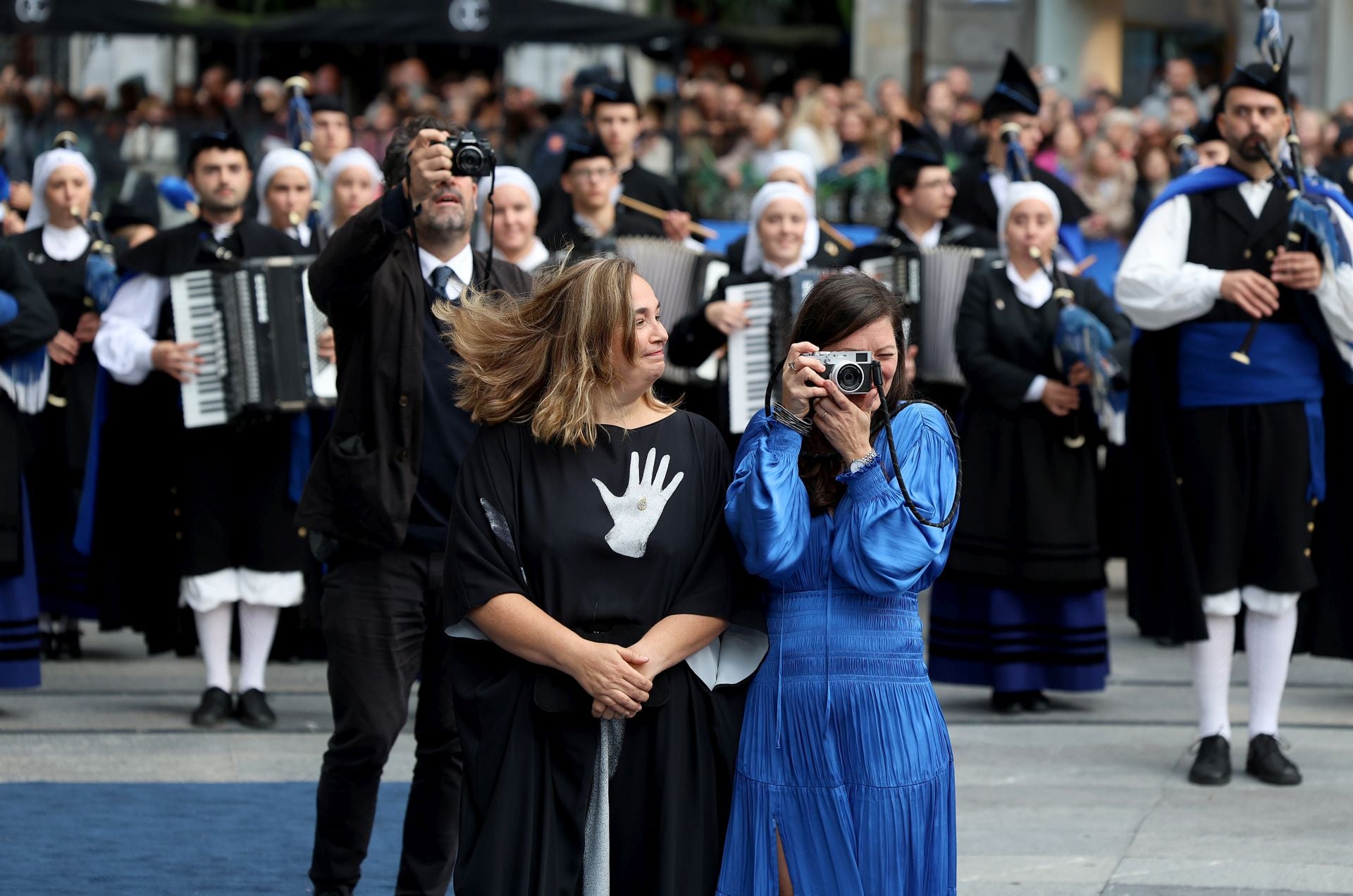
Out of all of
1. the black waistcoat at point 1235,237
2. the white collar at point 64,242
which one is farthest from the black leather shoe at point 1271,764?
the white collar at point 64,242

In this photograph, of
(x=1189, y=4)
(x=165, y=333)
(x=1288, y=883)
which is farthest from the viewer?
(x=1189, y=4)

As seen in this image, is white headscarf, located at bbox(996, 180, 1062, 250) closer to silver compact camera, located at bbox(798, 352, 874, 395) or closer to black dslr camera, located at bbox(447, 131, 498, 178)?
black dslr camera, located at bbox(447, 131, 498, 178)

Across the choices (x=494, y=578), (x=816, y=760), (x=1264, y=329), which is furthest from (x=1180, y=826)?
(x=494, y=578)

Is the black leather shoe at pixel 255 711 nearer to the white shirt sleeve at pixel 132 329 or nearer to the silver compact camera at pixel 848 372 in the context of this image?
the white shirt sleeve at pixel 132 329

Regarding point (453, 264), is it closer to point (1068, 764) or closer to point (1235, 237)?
point (1235, 237)

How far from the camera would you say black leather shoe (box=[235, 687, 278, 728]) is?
25.1 ft

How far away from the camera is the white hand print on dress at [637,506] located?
4.10m

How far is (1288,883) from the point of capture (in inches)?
221

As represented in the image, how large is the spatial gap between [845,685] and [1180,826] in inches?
104

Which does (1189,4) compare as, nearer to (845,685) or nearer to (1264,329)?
(1264,329)

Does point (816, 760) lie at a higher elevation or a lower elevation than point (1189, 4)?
lower

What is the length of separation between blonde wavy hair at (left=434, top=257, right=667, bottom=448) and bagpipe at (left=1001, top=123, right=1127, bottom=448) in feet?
11.7

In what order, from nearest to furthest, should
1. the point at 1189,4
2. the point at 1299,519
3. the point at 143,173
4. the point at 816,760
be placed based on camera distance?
1. the point at 816,760
2. the point at 1299,519
3. the point at 143,173
4. the point at 1189,4

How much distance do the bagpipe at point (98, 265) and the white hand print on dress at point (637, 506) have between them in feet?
15.1
